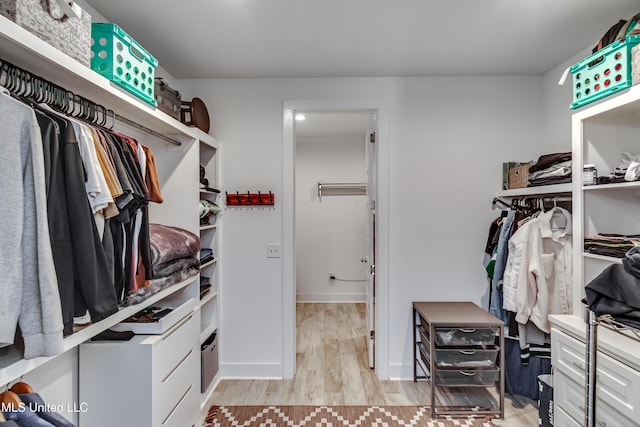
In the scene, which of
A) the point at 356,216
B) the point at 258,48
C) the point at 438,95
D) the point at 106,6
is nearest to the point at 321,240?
the point at 356,216

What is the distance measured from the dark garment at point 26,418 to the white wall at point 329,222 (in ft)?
13.2

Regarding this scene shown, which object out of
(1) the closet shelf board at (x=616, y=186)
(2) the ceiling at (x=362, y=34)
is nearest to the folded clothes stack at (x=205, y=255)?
(2) the ceiling at (x=362, y=34)

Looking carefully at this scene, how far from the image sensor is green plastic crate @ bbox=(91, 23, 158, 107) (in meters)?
1.35

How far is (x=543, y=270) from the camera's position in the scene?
7.09 feet

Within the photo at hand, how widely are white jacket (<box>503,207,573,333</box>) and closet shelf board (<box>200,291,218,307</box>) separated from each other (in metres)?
2.13

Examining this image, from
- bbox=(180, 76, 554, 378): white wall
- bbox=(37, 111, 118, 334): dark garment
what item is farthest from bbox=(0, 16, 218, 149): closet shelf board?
bbox=(180, 76, 554, 378): white wall

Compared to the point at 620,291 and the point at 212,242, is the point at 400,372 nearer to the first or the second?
the point at 620,291

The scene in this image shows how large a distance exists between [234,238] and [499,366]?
214 centimetres

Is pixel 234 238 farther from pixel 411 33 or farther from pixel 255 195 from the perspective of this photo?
pixel 411 33

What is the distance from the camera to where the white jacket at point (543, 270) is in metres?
2.14

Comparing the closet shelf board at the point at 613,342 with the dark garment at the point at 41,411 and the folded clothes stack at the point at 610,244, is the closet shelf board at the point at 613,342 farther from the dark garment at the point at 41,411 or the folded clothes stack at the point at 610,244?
the dark garment at the point at 41,411

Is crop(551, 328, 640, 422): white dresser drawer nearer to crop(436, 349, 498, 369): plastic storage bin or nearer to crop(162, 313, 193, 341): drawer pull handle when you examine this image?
crop(436, 349, 498, 369): plastic storage bin

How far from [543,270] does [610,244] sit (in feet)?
2.02

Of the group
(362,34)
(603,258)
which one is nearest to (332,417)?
(603,258)
